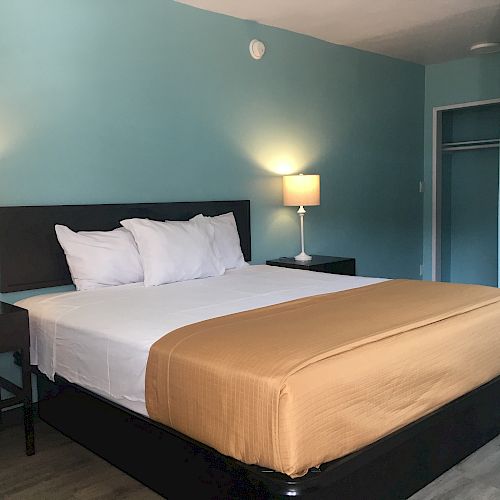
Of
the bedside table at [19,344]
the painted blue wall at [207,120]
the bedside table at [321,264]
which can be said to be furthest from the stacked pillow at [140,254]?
the bedside table at [321,264]

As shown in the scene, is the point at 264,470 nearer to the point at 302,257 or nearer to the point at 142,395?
the point at 142,395

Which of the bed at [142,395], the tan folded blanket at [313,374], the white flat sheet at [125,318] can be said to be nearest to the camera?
the tan folded blanket at [313,374]

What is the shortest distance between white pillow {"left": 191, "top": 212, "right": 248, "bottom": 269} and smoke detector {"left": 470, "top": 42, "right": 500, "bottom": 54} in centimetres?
281

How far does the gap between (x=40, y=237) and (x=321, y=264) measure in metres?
2.00

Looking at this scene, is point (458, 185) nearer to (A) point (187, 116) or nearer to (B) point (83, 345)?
(A) point (187, 116)

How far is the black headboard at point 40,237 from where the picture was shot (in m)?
3.03

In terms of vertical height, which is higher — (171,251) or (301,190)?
(301,190)

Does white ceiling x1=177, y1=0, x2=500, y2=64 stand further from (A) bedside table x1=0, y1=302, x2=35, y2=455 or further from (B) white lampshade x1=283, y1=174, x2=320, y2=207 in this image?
(A) bedside table x1=0, y1=302, x2=35, y2=455

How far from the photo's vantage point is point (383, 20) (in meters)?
4.25

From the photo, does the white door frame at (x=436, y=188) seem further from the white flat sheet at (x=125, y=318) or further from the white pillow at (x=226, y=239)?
the white flat sheet at (x=125, y=318)

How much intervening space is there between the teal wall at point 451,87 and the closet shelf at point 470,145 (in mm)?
239

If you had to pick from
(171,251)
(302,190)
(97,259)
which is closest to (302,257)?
(302,190)

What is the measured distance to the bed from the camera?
5.96ft

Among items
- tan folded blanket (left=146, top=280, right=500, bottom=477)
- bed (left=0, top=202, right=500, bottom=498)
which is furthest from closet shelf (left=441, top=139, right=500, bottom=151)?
tan folded blanket (left=146, top=280, right=500, bottom=477)
